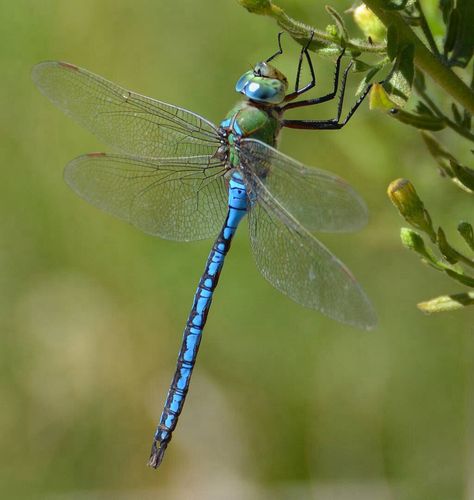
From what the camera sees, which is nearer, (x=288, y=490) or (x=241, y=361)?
(x=288, y=490)

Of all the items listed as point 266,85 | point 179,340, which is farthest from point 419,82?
point 179,340

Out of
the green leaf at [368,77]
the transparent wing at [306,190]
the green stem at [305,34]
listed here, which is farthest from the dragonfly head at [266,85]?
the green leaf at [368,77]

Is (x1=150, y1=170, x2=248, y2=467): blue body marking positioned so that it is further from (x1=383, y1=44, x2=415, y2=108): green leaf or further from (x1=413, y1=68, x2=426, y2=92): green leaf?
(x1=383, y1=44, x2=415, y2=108): green leaf

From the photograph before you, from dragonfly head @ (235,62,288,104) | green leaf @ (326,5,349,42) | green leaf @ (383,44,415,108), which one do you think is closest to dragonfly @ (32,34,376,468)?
dragonfly head @ (235,62,288,104)

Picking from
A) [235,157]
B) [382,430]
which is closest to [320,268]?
[235,157]

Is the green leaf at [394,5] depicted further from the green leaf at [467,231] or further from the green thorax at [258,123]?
the green thorax at [258,123]

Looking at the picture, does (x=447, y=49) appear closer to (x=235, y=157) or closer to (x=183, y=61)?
(x=235, y=157)

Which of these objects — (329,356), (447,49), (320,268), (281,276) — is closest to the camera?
(447,49)
